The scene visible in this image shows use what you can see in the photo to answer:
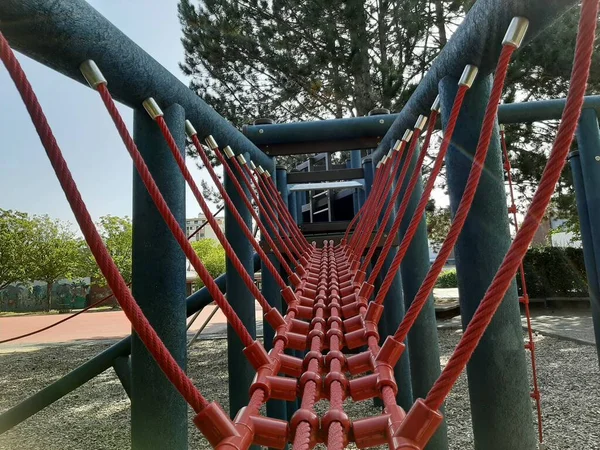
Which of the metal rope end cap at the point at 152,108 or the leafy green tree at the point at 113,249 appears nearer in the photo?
the metal rope end cap at the point at 152,108

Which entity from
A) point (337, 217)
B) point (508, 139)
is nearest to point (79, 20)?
point (337, 217)

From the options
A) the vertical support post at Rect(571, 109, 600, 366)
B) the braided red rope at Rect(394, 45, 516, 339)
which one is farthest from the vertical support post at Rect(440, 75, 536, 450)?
the vertical support post at Rect(571, 109, 600, 366)

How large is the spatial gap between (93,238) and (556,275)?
673 centimetres

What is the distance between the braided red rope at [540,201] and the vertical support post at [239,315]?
0.81m

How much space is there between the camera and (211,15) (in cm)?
591

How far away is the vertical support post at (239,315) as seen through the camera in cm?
116

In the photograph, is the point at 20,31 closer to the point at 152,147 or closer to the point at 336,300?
the point at 152,147

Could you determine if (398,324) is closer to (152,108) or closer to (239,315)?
(239,315)

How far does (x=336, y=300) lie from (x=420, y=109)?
466 millimetres

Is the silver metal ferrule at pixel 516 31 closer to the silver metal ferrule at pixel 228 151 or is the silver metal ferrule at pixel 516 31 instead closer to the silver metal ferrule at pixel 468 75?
the silver metal ferrule at pixel 468 75

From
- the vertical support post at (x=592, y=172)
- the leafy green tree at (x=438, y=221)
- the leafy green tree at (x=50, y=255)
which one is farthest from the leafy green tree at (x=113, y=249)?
the vertical support post at (x=592, y=172)

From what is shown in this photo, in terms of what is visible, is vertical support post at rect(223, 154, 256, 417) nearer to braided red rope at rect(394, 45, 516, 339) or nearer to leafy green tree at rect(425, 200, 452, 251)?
braided red rope at rect(394, 45, 516, 339)

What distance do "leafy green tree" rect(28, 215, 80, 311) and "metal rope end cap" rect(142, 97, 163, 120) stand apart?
17.1 meters

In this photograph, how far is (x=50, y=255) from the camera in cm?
1572
